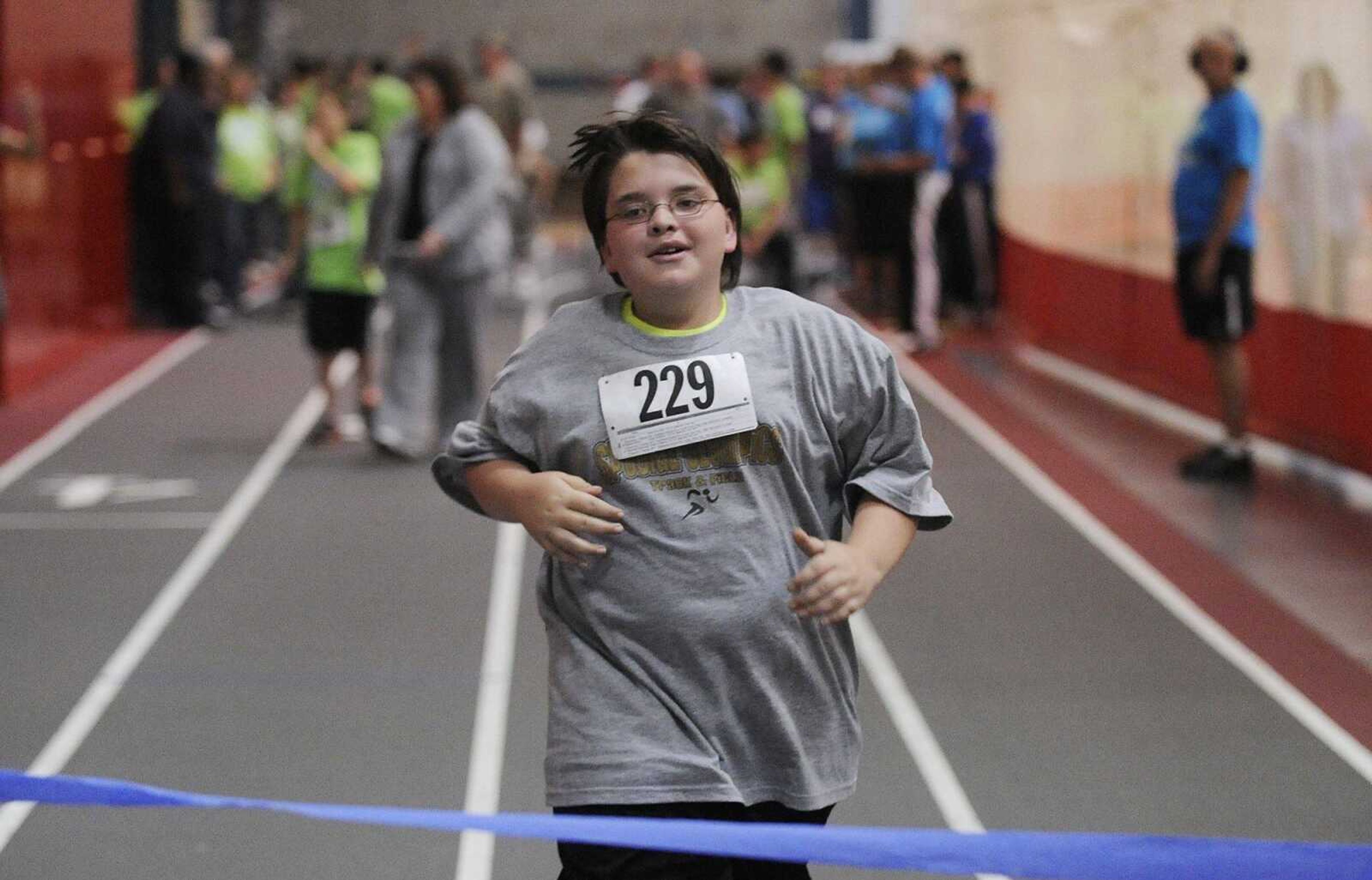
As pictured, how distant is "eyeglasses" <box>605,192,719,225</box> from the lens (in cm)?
323

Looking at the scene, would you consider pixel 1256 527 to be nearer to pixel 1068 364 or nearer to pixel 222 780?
pixel 222 780

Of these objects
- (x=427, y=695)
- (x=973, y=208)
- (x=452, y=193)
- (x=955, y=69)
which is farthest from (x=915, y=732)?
(x=973, y=208)

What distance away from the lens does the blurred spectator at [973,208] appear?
17219 millimetres

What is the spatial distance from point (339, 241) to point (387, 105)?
719 centimetres

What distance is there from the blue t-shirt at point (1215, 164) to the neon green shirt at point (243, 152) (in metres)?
10.6

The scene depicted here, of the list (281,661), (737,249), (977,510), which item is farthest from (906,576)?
(737,249)

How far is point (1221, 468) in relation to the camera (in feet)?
35.2

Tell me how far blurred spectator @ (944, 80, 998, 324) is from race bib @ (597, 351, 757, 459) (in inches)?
557

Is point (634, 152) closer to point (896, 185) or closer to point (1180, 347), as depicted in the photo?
point (1180, 347)

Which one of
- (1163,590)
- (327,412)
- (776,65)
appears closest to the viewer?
(1163,590)

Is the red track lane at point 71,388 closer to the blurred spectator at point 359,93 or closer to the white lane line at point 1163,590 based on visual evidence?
the blurred spectator at point 359,93

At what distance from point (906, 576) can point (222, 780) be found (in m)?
3.50

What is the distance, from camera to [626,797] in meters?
3.13

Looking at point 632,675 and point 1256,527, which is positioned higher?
point 632,675
